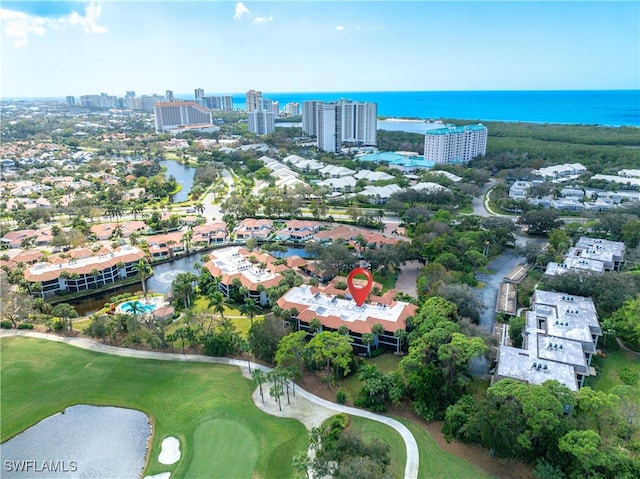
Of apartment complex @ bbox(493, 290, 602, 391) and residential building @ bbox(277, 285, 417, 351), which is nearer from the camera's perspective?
apartment complex @ bbox(493, 290, 602, 391)

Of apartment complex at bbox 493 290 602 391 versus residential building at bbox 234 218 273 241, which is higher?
apartment complex at bbox 493 290 602 391

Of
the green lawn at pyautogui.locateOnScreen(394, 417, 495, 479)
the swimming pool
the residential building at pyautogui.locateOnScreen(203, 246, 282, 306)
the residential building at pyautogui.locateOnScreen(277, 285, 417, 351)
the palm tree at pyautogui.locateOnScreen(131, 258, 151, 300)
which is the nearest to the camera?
the green lawn at pyautogui.locateOnScreen(394, 417, 495, 479)

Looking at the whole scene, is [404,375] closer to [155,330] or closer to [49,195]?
[155,330]

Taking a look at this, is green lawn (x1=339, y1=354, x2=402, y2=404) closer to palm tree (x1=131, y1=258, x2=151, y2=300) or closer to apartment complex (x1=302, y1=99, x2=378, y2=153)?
palm tree (x1=131, y1=258, x2=151, y2=300)

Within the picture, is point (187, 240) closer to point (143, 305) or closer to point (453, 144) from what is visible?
point (143, 305)

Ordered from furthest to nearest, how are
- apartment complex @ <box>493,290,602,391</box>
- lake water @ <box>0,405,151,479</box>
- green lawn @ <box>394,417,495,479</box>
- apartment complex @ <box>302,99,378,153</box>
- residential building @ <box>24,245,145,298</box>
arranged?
apartment complex @ <box>302,99,378,153</box> < residential building @ <box>24,245,145,298</box> < apartment complex @ <box>493,290,602,391</box> < lake water @ <box>0,405,151,479</box> < green lawn @ <box>394,417,495,479</box>

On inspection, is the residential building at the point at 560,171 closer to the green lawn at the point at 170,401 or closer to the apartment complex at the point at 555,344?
the apartment complex at the point at 555,344

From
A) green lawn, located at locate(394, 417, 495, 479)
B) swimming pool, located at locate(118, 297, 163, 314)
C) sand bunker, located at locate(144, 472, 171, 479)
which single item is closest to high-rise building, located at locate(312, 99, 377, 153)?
swimming pool, located at locate(118, 297, 163, 314)

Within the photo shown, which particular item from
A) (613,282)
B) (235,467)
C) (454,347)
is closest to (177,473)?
(235,467)
